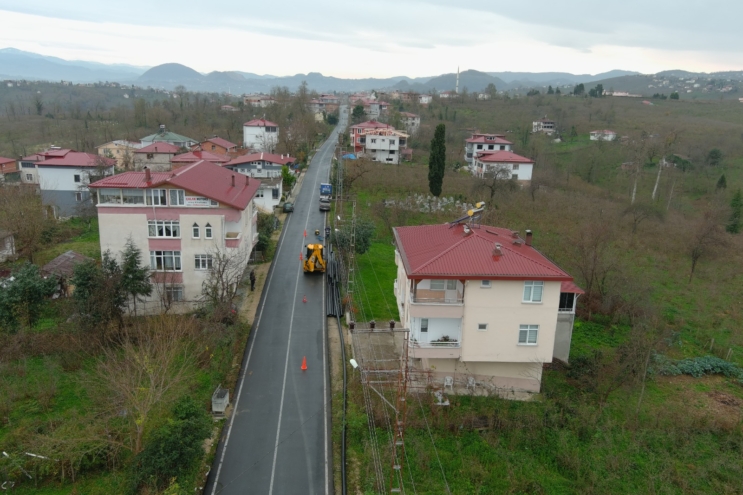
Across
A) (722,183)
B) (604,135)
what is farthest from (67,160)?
(604,135)

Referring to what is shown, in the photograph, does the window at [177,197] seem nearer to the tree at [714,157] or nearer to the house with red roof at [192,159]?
the house with red roof at [192,159]

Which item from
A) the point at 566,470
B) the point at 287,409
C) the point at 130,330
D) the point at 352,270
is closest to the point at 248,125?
the point at 352,270

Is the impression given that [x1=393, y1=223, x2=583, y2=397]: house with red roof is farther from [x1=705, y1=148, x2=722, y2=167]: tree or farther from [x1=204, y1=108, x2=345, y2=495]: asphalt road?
[x1=705, y1=148, x2=722, y2=167]: tree

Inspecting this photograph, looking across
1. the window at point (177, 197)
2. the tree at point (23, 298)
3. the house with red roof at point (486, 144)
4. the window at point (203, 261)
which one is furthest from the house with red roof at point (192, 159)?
the house with red roof at point (486, 144)

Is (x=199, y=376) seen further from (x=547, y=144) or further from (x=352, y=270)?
(x=547, y=144)

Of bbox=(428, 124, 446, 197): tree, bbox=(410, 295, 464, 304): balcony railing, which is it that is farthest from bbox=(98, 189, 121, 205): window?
bbox=(428, 124, 446, 197): tree

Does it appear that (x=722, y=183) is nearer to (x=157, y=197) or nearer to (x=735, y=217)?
(x=735, y=217)

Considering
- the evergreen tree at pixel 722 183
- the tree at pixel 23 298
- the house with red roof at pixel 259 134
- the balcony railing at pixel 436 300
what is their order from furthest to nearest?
the house with red roof at pixel 259 134, the evergreen tree at pixel 722 183, the tree at pixel 23 298, the balcony railing at pixel 436 300
